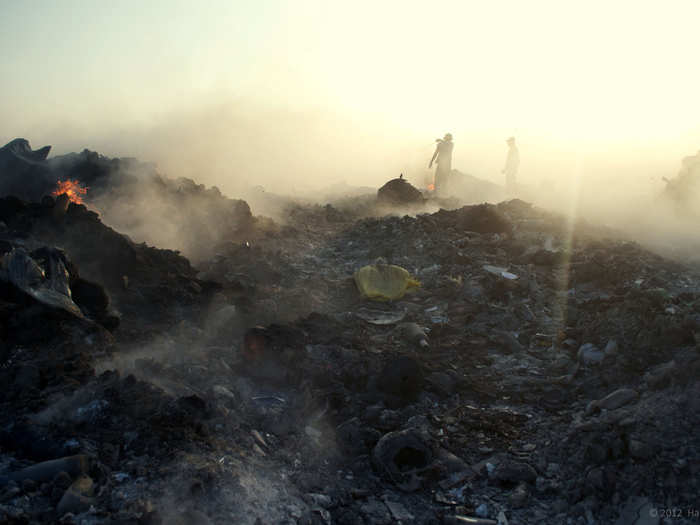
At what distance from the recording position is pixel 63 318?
5.26m

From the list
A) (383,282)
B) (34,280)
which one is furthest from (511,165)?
(34,280)

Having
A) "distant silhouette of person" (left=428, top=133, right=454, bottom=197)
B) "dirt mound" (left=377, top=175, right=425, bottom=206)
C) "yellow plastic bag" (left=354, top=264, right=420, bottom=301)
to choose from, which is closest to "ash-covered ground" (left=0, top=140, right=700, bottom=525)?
"yellow plastic bag" (left=354, top=264, right=420, bottom=301)

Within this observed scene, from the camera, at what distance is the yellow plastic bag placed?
7859 mm

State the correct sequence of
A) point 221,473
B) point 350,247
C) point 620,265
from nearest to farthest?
point 221,473 < point 620,265 < point 350,247

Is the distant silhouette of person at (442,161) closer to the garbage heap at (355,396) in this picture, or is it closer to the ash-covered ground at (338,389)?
the ash-covered ground at (338,389)

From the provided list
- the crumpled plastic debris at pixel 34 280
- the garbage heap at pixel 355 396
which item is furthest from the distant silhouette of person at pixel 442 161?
the crumpled plastic debris at pixel 34 280

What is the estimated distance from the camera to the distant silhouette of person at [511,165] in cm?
1622

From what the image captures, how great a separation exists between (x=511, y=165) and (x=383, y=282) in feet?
34.7

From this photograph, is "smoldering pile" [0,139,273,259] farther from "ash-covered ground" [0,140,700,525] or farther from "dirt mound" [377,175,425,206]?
"dirt mound" [377,175,425,206]

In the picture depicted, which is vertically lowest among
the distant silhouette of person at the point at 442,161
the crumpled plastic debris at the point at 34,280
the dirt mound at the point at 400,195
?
the crumpled plastic debris at the point at 34,280

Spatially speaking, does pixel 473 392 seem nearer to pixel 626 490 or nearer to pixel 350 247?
pixel 626 490

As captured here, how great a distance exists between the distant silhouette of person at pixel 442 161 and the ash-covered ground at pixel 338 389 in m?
7.26

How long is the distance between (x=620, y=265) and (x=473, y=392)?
440 cm

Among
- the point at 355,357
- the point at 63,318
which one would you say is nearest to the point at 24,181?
the point at 63,318
